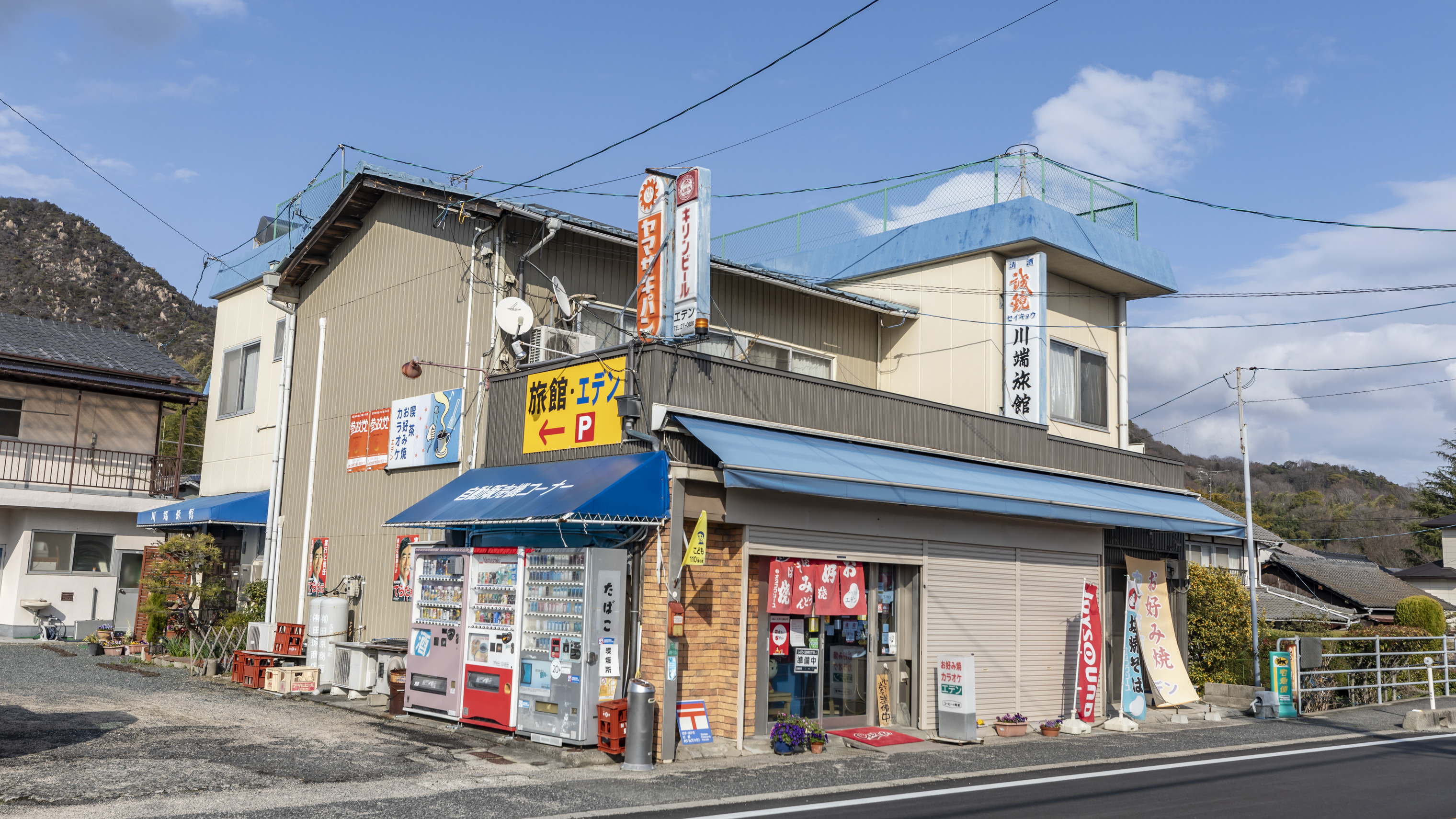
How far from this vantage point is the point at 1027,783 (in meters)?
11.0

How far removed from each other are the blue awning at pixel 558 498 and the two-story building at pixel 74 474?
1544 centimetres

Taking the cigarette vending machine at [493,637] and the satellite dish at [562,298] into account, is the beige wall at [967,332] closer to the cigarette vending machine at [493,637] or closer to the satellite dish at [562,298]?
the satellite dish at [562,298]

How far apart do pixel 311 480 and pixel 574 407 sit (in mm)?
7653

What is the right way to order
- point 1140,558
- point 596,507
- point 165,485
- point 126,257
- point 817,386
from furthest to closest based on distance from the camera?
point 126,257 < point 165,485 < point 1140,558 < point 817,386 < point 596,507

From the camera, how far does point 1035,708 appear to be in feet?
53.6

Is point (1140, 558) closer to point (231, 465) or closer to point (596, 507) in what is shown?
point (596, 507)

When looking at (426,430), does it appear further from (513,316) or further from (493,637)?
(493,637)

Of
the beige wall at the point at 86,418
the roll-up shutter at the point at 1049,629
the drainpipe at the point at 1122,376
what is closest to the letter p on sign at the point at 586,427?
the roll-up shutter at the point at 1049,629

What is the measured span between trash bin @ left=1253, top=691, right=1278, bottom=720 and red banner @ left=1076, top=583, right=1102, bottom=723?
149 inches

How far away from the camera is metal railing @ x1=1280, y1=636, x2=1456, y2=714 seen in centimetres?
1900

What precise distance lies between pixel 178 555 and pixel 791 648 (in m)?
13.2

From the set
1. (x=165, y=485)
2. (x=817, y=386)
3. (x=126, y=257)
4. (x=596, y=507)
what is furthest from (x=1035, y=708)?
(x=126, y=257)

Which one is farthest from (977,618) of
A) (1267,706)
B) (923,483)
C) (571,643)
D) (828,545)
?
(571,643)

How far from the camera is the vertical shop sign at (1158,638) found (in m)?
17.7
